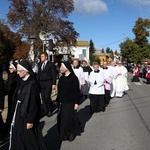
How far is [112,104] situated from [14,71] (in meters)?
5.71

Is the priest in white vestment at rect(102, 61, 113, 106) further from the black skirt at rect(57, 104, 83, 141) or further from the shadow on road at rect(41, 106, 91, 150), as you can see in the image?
the black skirt at rect(57, 104, 83, 141)

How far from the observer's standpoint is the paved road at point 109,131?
21.0 feet

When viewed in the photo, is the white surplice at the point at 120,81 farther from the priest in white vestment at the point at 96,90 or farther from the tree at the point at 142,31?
the tree at the point at 142,31

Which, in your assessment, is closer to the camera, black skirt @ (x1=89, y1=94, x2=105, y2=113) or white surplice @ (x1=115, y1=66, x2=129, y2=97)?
black skirt @ (x1=89, y1=94, x2=105, y2=113)

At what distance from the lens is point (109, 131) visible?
25.1 ft

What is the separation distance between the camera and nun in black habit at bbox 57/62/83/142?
22.3 feet

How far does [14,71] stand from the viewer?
809 cm

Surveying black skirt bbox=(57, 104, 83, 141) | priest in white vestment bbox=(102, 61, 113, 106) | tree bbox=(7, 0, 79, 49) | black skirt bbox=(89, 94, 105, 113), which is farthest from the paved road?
tree bbox=(7, 0, 79, 49)

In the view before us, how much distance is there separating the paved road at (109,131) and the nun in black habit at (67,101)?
0.78 ft

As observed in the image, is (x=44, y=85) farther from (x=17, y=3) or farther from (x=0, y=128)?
(x=17, y=3)

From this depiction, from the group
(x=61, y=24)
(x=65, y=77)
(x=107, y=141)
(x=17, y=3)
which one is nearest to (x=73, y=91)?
(x=65, y=77)

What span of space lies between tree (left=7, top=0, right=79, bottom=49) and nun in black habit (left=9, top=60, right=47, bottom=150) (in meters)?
37.3

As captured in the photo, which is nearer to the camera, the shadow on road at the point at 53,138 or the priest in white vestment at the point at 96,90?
the shadow on road at the point at 53,138

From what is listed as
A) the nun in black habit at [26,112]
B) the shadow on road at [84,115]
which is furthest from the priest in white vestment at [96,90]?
the nun in black habit at [26,112]
